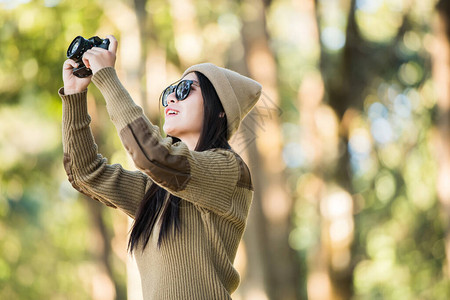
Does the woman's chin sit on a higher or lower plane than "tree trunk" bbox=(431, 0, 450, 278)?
higher

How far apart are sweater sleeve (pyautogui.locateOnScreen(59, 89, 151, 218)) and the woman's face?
0.95 ft

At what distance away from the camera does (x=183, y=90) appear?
339 cm

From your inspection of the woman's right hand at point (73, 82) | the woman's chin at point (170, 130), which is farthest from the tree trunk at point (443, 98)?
the woman's right hand at point (73, 82)

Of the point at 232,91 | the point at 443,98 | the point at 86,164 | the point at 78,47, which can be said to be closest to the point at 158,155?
the point at 86,164

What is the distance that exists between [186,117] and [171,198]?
0.38 meters

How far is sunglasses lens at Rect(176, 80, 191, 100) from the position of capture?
3387 mm

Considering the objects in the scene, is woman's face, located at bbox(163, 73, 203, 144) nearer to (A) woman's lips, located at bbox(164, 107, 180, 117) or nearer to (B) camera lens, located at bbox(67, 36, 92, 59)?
(A) woman's lips, located at bbox(164, 107, 180, 117)

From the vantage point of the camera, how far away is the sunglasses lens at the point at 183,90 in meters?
3.39

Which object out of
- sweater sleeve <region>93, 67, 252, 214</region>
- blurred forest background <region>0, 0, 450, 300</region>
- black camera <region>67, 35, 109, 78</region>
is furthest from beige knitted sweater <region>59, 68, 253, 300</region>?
blurred forest background <region>0, 0, 450, 300</region>

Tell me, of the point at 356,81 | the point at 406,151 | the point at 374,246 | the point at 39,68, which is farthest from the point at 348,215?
the point at 374,246

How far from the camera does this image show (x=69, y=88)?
317 cm

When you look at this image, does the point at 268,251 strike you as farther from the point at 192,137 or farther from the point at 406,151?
the point at 192,137

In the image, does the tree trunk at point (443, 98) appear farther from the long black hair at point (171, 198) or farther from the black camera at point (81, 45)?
the black camera at point (81, 45)

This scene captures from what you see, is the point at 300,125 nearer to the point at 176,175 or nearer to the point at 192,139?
the point at 192,139
